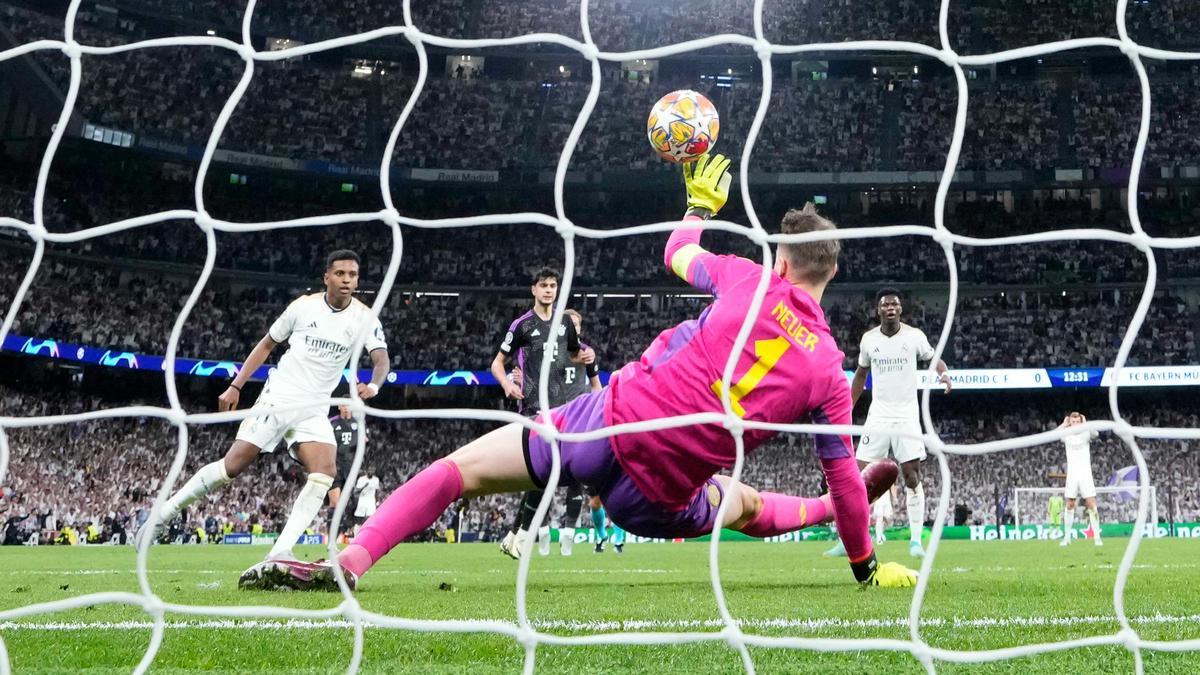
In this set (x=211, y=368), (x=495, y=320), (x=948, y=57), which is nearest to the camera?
(x=948, y=57)

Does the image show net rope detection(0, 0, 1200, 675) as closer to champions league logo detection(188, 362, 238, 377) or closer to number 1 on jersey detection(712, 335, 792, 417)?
number 1 on jersey detection(712, 335, 792, 417)

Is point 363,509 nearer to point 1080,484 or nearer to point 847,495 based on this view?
point 1080,484

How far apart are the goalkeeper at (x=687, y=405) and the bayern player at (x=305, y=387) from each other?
288cm

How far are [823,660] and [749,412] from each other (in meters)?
0.81

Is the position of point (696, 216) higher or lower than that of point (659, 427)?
higher

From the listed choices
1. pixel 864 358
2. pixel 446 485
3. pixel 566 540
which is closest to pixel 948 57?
pixel 446 485

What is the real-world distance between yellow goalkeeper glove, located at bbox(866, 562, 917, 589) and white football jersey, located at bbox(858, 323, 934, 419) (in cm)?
414

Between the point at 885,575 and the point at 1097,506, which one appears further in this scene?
the point at 1097,506

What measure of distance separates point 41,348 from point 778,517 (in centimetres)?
2421

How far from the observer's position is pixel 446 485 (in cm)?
365

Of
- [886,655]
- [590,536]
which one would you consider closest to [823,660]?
[886,655]

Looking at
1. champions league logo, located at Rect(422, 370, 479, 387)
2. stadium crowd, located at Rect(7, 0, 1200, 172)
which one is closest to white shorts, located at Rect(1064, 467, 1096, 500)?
champions league logo, located at Rect(422, 370, 479, 387)

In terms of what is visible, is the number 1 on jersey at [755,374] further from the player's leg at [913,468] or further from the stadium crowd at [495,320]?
the stadium crowd at [495,320]

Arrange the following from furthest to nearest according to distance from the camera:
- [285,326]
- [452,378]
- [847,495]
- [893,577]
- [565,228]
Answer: [452,378], [285,326], [893,577], [847,495], [565,228]
